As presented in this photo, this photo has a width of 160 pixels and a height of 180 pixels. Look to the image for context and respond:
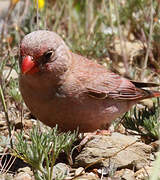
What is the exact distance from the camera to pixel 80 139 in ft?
15.3

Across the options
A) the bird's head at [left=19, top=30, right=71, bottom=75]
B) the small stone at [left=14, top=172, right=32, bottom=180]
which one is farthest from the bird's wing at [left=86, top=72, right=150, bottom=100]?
the small stone at [left=14, top=172, right=32, bottom=180]

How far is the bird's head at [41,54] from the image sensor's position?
4191mm

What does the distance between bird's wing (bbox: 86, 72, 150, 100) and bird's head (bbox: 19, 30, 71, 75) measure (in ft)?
1.32

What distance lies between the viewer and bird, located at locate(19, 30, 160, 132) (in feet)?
14.0

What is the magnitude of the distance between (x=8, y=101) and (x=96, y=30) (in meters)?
1.97

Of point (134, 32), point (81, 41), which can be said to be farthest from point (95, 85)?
point (134, 32)

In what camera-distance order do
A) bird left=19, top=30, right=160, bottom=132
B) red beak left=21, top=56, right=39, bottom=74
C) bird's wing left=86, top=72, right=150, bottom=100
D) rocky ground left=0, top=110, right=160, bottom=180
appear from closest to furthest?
rocky ground left=0, top=110, right=160, bottom=180 < red beak left=21, top=56, right=39, bottom=74 < bird left=19, top=30, right=160, bottom=132 < bird's wing left=86, top=72, right=150, bottom=100

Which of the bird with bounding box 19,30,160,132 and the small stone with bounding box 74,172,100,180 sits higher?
the bird with bounding box 19,30,160,132

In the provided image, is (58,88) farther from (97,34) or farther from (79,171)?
(97,34)

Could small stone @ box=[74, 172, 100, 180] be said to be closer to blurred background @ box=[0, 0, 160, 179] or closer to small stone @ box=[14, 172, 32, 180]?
small stone @ box=[14, 172, 32, 180]

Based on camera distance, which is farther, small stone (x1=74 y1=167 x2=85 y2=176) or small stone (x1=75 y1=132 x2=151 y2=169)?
small stone (x1=75 y1=132 x2=151 y2=169)

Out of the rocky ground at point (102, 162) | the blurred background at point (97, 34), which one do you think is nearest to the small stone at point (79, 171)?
the rocky ground at point (102, 162)

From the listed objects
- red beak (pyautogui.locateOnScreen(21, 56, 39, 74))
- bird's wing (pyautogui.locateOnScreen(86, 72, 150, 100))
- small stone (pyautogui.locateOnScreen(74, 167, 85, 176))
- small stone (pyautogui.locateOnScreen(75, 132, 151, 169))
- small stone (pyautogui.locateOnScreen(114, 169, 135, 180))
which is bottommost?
small stone (pyautogui.locateOnScreen(114, 169, 135, 180))

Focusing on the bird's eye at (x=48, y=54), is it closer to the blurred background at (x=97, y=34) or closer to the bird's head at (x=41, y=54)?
the bird's head at (x=41, y=54)
